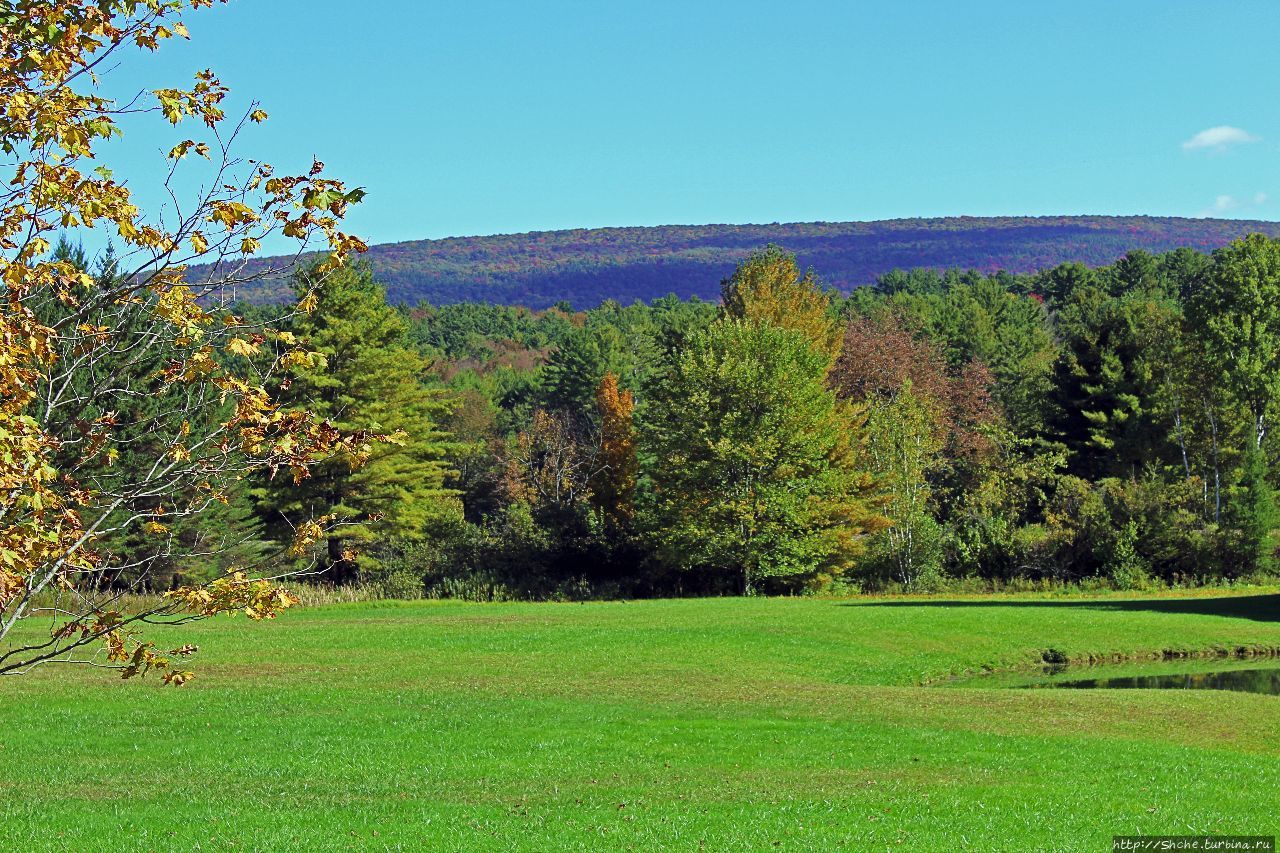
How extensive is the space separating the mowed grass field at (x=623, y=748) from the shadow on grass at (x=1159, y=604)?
5.39m

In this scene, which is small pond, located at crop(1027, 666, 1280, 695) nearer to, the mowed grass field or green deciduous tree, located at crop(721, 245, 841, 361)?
the mowed grass field

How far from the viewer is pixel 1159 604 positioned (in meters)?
40.0

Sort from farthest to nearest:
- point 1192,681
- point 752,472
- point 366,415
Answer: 1. point 366,415
2. point 752,472
3. point 1192,681

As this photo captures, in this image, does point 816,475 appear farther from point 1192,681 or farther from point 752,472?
point 1192,681

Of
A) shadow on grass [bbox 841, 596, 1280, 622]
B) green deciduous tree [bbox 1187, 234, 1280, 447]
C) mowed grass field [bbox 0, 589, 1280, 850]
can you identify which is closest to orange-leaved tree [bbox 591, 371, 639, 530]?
shadow on grass [bbox 841, 596, 1280, 622]

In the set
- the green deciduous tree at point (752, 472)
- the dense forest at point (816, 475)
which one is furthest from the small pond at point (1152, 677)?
the green deciduous tree at point (752, 472)

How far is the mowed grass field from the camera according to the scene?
1224cm

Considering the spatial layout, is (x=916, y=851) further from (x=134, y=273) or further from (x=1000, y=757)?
(x=134, y=273)

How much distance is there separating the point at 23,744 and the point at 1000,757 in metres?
13.4

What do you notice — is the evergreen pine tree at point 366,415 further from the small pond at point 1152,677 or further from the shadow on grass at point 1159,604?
the small pond at point 1152,677

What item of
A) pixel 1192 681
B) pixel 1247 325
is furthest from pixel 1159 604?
pixel 1247 325

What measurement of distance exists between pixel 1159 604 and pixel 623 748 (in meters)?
28.6

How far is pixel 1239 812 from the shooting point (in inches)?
511

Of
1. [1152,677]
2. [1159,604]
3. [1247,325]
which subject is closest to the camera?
[1152,677]
